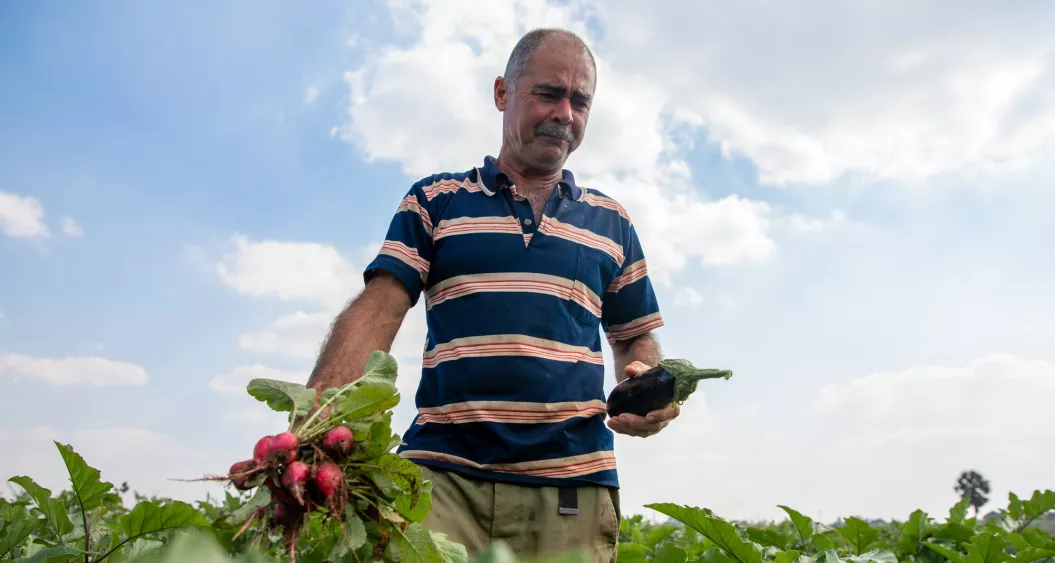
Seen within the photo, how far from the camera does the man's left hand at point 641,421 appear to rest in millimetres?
2865

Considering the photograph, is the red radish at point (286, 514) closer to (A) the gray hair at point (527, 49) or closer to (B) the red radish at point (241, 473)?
(B) the red radish at point (241, 473)

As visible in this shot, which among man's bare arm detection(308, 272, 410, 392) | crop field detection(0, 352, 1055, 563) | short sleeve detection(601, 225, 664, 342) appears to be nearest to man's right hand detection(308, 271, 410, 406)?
man's bare arm detection(308, 272, 410, 392)

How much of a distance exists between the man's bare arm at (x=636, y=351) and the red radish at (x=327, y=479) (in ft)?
7.88

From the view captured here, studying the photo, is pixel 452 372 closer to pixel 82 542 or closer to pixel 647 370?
pixel 647 370

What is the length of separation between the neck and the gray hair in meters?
0.38

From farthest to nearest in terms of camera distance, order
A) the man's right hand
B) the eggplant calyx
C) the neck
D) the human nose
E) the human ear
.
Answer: the human ear → the neck → the human nose → the eggplant calyx → the man's right hand

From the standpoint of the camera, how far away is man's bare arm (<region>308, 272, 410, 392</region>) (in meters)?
2.51

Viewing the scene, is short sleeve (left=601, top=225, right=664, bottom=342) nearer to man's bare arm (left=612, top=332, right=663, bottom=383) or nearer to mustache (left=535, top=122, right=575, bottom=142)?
man's bare arm (left=612, top=332, right=663, bottom=383)

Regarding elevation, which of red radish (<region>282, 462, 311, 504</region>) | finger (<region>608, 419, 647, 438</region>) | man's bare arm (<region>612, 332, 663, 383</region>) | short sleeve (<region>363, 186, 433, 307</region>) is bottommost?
red radish (<region>282, 462, 311, 504</region>)

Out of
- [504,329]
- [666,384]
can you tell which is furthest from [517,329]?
[666,384]

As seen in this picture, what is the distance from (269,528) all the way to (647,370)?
1.63 meters

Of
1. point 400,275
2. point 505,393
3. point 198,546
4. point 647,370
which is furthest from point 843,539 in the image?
point 198,546

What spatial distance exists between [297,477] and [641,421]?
1.60 m

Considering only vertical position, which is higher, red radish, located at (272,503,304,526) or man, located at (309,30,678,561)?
man, located at (309,30,678,561)
